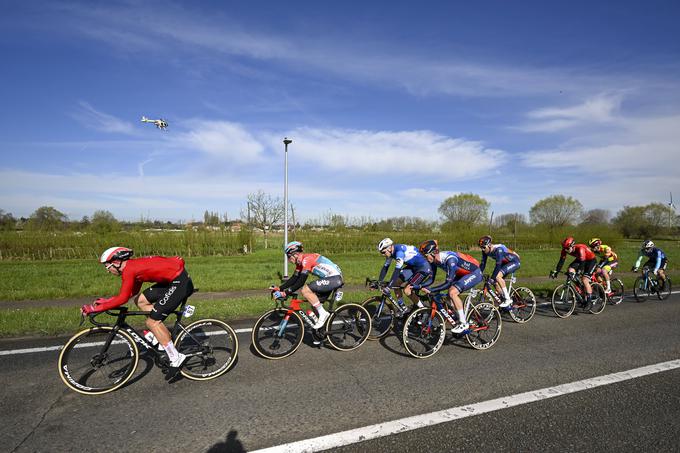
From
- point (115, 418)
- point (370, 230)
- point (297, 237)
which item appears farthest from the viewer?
point (370, 230)

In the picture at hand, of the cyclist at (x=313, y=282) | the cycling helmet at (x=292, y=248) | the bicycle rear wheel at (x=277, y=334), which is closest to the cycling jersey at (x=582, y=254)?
the cyclist at (x=313, y=282)

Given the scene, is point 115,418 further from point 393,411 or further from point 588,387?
point 588,387

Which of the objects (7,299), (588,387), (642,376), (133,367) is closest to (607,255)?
(642,376)

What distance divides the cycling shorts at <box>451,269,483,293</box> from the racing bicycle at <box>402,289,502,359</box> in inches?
11.7

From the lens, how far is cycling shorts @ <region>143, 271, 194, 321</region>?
449 cm

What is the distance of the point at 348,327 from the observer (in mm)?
5918

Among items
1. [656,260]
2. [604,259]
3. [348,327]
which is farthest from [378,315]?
[656,260]

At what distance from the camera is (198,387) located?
14.2 ft

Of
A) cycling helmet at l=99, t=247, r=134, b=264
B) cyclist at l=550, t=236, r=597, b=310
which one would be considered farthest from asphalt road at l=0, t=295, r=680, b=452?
cyclist at l=550, t=236, r=597, b=310

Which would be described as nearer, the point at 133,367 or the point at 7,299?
the point at 133,367

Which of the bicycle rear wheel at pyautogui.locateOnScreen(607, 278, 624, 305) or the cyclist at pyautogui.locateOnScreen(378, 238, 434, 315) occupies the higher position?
the cyclist at pyautogui.locateOnScreen(378, 238, 434, 315)

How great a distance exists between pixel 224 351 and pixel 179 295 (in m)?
1.13

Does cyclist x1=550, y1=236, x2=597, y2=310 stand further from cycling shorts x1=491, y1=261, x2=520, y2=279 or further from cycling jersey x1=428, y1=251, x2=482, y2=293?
cycling jersey x1=428, y1=251, x2=482, y2=293

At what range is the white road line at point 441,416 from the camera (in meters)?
3.11
